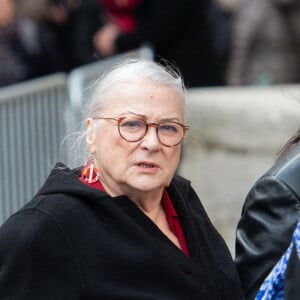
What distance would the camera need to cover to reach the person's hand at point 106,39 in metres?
8.36

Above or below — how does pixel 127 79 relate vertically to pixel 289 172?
above

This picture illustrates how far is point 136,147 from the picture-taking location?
3510mm

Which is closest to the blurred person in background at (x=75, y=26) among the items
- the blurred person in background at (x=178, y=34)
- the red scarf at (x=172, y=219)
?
the blurred person in background at (x=178, y=34)

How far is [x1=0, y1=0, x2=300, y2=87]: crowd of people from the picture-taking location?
311 inches

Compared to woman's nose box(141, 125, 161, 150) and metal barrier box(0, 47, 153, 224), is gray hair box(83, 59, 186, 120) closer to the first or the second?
woman's nose box(141, 125, 161, 150)

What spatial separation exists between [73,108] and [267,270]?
10.5 feet

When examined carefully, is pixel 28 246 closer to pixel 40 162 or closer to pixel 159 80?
pixel 159 80

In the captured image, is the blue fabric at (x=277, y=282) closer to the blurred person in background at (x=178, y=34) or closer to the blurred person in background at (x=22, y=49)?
the blurred person in background at (x=178, y=34)

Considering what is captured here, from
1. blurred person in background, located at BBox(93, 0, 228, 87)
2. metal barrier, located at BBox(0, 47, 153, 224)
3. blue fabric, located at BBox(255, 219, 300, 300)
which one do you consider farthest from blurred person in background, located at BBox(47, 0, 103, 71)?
blue fabric, located at BBox(255, 219, 300, 300)

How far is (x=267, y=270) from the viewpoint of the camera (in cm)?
365

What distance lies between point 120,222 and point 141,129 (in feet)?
0.89

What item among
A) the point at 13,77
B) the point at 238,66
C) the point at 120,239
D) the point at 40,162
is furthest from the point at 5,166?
the point at 120,239

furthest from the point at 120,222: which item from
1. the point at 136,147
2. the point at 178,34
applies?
the point at 178,34

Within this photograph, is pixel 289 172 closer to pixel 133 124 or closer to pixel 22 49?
pixel 133 124
